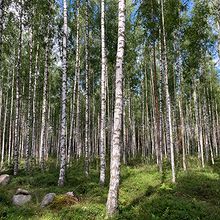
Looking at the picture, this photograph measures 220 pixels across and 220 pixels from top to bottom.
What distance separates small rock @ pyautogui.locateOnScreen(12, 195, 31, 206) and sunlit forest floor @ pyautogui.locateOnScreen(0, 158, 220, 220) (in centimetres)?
25

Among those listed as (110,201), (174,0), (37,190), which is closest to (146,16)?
(174,0)

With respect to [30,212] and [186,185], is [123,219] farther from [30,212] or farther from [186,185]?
[186,185]

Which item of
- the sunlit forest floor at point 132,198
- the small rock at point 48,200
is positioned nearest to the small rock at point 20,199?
the sunlit forest floor at point 132,198

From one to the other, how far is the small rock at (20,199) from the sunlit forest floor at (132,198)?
25cm

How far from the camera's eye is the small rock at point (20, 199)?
1206cm

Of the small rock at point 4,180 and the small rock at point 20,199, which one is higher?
the small rock at point 4,180

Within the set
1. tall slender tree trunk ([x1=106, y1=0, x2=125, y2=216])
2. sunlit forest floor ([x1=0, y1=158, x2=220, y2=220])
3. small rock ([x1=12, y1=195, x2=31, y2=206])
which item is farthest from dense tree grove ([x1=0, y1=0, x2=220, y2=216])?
tall slender tree trunk ([x1=106, y1=0, x2=125, y2=216])

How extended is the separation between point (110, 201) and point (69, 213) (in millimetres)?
1584

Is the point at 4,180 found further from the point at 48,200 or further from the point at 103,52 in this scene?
the point at 103,52

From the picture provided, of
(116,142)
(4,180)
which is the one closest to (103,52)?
(116,142)

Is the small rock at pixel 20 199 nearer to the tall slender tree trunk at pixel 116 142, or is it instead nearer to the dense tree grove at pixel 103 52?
the dense tree grove at pixel 103 52

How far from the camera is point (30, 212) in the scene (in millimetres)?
10484

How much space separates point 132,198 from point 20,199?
4640 mm

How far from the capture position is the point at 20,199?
40.3 ft
